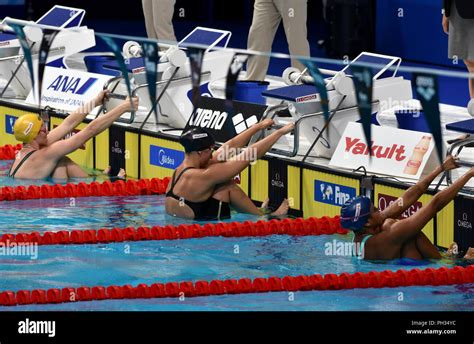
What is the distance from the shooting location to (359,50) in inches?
631

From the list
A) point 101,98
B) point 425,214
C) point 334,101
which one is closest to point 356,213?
point 425,214

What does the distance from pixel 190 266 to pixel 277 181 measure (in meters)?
1.84

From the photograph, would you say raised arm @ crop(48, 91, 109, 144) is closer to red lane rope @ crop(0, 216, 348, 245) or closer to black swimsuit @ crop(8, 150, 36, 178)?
black swimsuit @ crop(8, 150, 36, 178)

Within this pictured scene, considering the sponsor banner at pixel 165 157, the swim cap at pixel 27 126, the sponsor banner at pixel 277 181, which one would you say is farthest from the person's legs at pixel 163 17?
the sponsor banner at pixel 277 181

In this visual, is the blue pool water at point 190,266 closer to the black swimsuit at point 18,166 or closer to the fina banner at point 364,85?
the black swimsuit at point 18,166

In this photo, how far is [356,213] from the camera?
9336 millimetres

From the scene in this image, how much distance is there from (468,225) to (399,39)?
6.53 m

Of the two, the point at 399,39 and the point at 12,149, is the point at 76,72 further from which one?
the point at 399,39

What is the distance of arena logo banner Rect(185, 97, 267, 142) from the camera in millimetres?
11752

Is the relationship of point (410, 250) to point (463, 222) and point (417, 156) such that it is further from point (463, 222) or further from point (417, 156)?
point (417, 156)

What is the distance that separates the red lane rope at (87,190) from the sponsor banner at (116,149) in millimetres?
800

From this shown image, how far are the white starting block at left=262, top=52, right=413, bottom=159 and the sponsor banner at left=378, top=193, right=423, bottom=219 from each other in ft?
2.99

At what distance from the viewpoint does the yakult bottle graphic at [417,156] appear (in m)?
10.5
